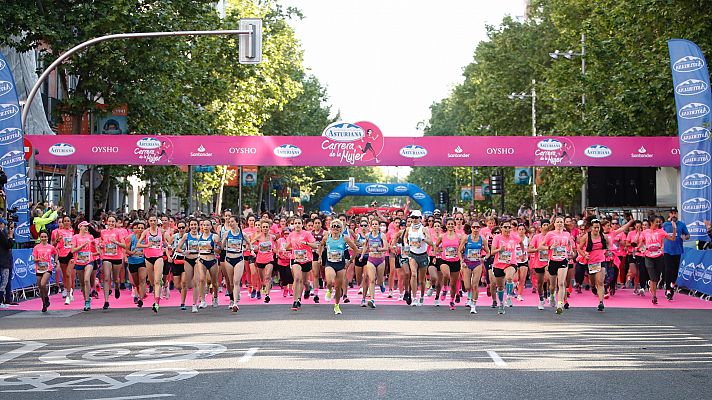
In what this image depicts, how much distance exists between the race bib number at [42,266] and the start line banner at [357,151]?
49.1 feet

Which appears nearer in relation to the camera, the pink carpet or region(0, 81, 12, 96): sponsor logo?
the pink carpet

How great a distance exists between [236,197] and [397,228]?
171 feet

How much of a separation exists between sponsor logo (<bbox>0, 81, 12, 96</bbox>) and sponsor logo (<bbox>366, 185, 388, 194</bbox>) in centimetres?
4489

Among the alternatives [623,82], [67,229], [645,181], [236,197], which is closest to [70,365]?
[67,229]

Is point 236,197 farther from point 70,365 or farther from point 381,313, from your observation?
point 70,365

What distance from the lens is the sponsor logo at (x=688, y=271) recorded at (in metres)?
28.0

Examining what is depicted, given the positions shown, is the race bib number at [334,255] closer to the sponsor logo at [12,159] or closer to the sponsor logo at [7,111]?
the sponsor logo at [12,159]

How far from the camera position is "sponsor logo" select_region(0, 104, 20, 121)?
26594 millimetres

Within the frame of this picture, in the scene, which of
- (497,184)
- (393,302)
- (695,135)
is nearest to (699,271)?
(695,135)

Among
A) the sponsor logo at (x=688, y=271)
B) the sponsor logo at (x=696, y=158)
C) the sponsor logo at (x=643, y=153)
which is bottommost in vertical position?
the sponsor logo at (x=688, y=271)

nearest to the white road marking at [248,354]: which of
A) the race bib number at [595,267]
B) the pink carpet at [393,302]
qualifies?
the pink carpet at [393,302]

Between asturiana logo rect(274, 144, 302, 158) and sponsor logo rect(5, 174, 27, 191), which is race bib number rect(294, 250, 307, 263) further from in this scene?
asturiana logo rect(274, 144, 302, 158)

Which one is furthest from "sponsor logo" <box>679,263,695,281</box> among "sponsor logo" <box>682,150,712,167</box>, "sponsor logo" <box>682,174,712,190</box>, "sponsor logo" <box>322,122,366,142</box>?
"sponsor logo" <box>322,122,366,142</box>

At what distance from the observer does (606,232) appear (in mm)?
27344
